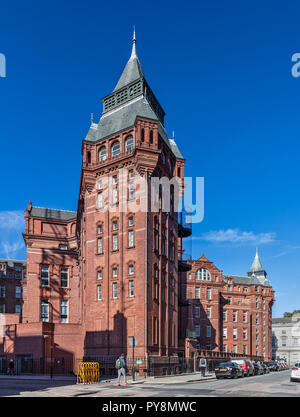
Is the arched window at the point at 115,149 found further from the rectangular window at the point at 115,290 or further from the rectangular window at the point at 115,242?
the rectangular window at the point at 115,290

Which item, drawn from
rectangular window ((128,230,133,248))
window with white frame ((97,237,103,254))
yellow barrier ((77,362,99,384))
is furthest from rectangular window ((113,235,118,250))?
yellow barrier ((77,362,99,384))

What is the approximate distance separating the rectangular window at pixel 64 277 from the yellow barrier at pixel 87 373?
103ft

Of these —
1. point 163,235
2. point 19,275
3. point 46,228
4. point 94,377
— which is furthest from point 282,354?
point 94,377

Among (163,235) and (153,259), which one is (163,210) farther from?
(153,259)

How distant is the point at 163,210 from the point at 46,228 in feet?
81.8

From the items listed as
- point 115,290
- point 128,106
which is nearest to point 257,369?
point 115,290

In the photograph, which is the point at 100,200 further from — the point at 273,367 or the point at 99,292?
the point at 273,367

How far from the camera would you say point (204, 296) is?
87.2m

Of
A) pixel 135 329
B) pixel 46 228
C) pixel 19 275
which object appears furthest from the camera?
pixel 19 275

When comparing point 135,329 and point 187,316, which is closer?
point 135,329

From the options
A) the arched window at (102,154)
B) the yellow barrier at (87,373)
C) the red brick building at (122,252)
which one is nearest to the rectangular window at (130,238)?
the red brick building at (122,252)

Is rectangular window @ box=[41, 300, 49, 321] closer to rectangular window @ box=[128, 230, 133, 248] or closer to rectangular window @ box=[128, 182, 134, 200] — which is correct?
rectangular window @ box=[128, 230, 133, 248]

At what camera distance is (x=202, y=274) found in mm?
88750

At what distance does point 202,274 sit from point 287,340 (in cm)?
6380
